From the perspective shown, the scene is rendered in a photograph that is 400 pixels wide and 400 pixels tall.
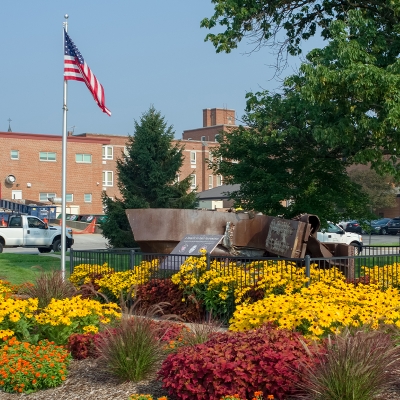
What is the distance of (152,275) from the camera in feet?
41.2

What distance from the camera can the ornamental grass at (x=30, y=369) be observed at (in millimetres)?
6906

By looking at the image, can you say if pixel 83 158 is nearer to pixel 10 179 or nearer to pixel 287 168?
pixel 10 179

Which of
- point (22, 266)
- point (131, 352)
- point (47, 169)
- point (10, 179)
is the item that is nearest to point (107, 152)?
point (47, 169)

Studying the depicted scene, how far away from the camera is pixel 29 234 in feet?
112

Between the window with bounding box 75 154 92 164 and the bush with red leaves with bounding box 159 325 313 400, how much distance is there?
64329 millimetres

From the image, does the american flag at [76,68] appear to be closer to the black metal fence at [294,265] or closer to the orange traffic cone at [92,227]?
the black metal fence at [294,265]

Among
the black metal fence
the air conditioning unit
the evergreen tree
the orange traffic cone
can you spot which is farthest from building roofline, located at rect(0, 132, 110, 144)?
the black metal fence

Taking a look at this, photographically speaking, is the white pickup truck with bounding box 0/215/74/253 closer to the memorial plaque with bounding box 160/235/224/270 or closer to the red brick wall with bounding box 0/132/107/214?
the memorial plaque with bounding box 160/235/224/270

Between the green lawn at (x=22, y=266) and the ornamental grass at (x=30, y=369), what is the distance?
994 cm

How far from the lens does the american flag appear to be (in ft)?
52.6

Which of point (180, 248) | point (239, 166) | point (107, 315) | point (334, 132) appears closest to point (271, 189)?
point (239, 166)

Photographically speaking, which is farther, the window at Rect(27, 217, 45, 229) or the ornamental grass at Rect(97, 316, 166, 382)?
the window at Rect(27, 217, 45, 229)

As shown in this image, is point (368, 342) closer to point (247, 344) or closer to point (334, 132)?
point (247, 344)

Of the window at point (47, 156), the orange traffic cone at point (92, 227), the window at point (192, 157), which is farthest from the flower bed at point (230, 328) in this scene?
the window at point (192, 157)
